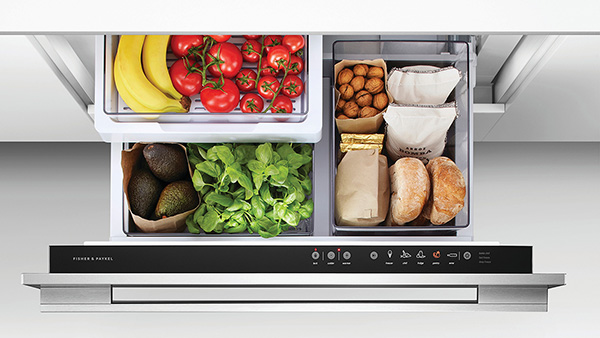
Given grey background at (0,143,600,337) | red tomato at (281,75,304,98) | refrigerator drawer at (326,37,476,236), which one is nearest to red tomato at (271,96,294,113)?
red tomato at (281,75,304,98)

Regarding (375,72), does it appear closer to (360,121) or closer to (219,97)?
(360,121)

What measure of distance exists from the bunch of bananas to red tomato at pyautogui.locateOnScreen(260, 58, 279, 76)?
15cm

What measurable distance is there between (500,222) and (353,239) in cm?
68

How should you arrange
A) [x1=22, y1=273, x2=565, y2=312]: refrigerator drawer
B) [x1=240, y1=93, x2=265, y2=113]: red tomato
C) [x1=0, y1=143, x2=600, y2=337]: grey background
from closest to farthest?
[x1=22, y1=273, x2=565, y2=312]: refrigerator drawer, [x1=240, y1=93, x2=265, y2=113]: red tomato, [x1=0, y1=143, x2=600, y2=337]: grey background

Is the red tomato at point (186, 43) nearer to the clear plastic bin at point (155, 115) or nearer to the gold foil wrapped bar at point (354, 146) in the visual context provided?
the clear plastic bin at point (155, 115)

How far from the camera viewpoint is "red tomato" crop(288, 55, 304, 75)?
3.72 feet

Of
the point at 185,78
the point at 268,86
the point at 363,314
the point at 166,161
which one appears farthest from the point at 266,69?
the point at 363,314

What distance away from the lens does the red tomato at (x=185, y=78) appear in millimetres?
1129

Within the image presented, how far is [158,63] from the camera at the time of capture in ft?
3.73

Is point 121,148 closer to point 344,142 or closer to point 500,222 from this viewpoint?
point 344,142

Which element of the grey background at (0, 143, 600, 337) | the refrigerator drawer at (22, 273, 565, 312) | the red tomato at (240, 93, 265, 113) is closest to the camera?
the refrigerator drawer at (22, 273, 565, 312)

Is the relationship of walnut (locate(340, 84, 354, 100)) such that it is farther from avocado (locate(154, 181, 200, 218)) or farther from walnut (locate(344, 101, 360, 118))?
avocado (locate(154, 181, 200, 218))

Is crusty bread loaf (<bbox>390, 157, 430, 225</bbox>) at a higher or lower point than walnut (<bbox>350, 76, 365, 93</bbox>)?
lower

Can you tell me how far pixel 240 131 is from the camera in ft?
3.60
